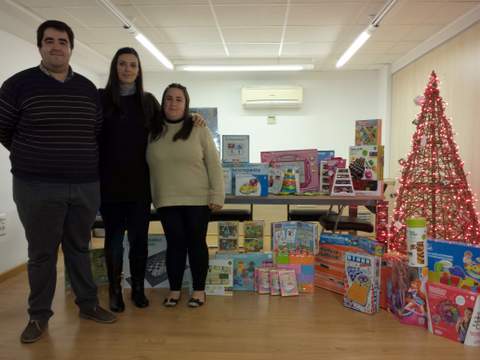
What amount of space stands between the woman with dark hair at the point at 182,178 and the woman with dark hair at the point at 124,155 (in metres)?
Result: 0.08

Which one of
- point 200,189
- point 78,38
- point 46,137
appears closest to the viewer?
point 46,137

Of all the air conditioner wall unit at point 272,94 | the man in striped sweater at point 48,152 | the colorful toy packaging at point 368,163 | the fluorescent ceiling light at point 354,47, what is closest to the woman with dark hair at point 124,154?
the man in striped sweater at point 48,152

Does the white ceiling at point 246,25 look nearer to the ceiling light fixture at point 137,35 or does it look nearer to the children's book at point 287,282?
the ceiling light fixture at point 137,35

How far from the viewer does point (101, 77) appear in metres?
6.10

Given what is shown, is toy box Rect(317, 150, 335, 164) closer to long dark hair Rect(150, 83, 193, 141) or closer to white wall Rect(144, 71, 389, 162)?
long dark hair Rect(150, 83, 193, 141)

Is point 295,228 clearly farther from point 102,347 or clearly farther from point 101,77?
point 101,77

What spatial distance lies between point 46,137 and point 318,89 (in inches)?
195

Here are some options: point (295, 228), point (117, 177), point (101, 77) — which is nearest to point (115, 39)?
point (101, 77)

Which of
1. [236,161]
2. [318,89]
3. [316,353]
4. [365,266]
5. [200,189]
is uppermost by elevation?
[318,89]

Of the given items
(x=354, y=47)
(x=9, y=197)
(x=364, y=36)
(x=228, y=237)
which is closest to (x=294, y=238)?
(x=228, y=237)

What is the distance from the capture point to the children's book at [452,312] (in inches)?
75.3

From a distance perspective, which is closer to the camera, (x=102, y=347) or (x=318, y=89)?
(x=102, y=347)

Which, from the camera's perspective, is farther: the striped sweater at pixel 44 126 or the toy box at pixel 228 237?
the toy box at pixel 228 237

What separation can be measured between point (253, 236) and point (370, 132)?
1154 millimetres
